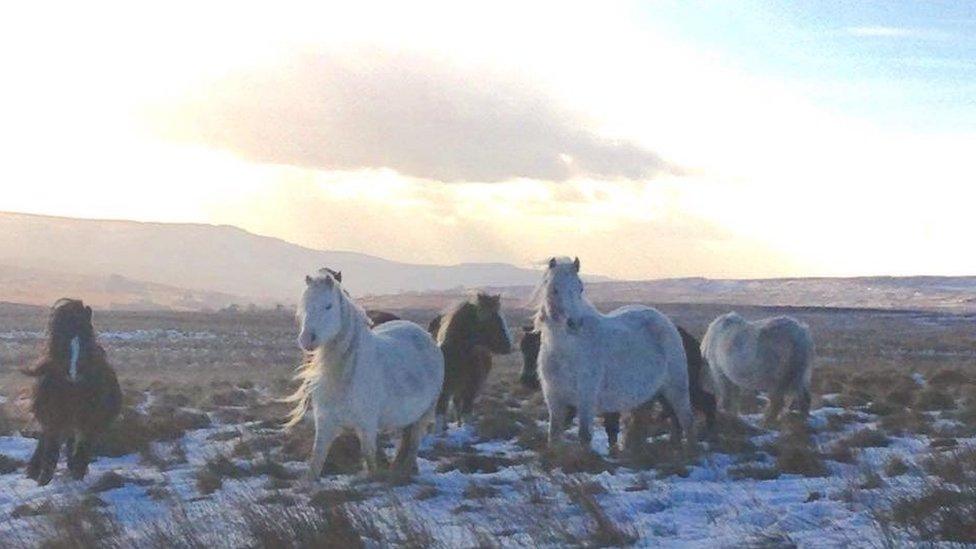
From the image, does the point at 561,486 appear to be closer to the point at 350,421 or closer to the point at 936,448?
the point at 350,421

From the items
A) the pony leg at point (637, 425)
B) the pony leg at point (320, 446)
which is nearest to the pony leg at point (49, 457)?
the pony leg at point (320, 446)

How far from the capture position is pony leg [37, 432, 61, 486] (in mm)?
9773

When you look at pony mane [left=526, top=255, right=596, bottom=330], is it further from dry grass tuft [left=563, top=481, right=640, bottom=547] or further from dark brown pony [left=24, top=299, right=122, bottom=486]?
→ dark brown pony [left=24, top=299, right=122, bottom=486]

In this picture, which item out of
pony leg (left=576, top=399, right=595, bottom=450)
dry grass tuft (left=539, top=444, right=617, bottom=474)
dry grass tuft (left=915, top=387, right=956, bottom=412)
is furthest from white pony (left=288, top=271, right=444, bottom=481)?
dry grass tuft (left=915, top=387, right=956, bottom=412)

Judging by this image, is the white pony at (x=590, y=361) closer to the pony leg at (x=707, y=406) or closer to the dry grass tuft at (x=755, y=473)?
the pony leg at (x=707, y=406)

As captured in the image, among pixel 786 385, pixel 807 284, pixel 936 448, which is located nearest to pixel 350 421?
pixel 936 448

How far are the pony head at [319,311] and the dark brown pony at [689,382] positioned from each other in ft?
10.2

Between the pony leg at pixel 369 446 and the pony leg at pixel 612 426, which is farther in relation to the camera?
the pony leg at pixel 612 426

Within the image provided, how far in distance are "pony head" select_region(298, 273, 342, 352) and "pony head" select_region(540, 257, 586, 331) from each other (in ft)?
6.96

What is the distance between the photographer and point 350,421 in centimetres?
924

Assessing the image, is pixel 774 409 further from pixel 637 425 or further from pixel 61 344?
pixel 61 344

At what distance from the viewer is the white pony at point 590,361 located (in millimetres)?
10172

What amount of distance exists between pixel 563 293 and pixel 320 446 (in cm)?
275

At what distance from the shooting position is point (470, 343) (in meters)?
14.1
